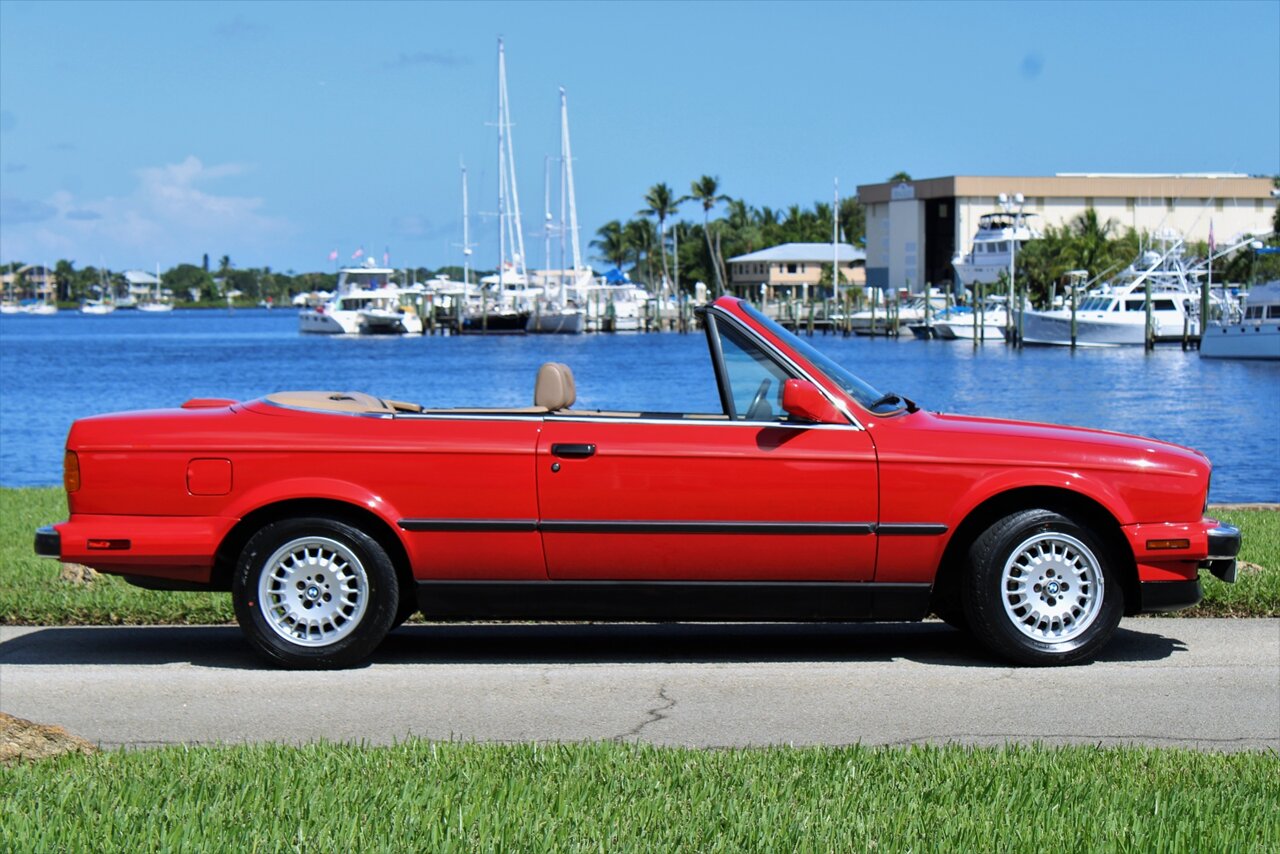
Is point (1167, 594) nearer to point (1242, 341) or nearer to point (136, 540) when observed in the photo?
point (136, 540)

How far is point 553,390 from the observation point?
25.9 ft

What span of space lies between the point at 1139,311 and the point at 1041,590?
7268 cm

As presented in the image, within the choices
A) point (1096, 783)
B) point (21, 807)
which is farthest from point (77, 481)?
point (1096, 783)

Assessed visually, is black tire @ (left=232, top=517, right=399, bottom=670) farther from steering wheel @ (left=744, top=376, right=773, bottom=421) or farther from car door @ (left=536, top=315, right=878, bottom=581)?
steering wheel @ (left=744, top=376, right=773, bottom=421)

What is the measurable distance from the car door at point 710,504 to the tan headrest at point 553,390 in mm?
346

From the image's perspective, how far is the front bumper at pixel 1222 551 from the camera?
25.0ft

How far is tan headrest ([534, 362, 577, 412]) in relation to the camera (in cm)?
790

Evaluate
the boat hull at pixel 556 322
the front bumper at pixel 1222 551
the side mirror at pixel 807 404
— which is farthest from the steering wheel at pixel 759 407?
the boat hull at pixel 556 322

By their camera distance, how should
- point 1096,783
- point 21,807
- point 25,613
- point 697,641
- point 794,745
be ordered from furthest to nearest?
point 25,613 → point 697,641 → point 794,745 → point 1096,783 → point 21,807

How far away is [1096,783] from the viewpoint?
5211mm

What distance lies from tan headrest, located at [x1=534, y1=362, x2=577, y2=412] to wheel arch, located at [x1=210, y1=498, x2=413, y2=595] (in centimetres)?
96

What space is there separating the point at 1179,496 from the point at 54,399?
47.6m

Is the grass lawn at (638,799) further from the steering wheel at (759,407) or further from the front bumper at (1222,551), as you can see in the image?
the steering wheel at (759,407)

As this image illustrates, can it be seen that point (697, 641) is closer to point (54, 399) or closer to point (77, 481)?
point (77, 481)
